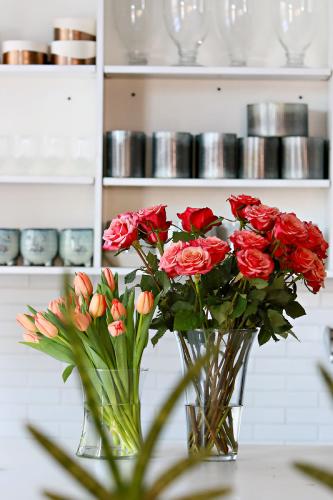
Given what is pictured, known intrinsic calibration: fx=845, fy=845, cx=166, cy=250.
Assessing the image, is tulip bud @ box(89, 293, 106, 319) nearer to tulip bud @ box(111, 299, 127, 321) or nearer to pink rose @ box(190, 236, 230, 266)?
tulip bud @ box(111, 299, 127, 321)

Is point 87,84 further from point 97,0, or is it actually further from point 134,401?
point 134,401

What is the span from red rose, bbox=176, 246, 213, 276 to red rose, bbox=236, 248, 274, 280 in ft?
0.19

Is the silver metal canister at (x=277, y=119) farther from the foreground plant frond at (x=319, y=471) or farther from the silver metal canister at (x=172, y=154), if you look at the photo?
the foreground plant frond at (x=319, y=471)

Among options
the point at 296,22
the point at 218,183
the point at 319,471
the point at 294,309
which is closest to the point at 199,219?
the point at 294,309

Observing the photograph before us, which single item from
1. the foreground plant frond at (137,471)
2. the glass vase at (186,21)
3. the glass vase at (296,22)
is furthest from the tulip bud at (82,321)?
the glass vase at (296,22)

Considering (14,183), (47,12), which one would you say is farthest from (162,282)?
(47,12)

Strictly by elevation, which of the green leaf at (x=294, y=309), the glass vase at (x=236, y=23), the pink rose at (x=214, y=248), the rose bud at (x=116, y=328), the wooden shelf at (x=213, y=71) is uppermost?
the glass vase at (x=236, y=23)

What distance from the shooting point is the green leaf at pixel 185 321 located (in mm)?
1570

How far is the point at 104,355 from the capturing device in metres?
1.65

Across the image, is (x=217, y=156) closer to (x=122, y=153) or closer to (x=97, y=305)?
(x=122, y=153)

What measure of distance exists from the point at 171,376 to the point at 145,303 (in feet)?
6.00

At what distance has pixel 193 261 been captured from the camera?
1.53 meters

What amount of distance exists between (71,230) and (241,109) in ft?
2.77

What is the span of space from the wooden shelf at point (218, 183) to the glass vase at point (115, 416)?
162 cm
